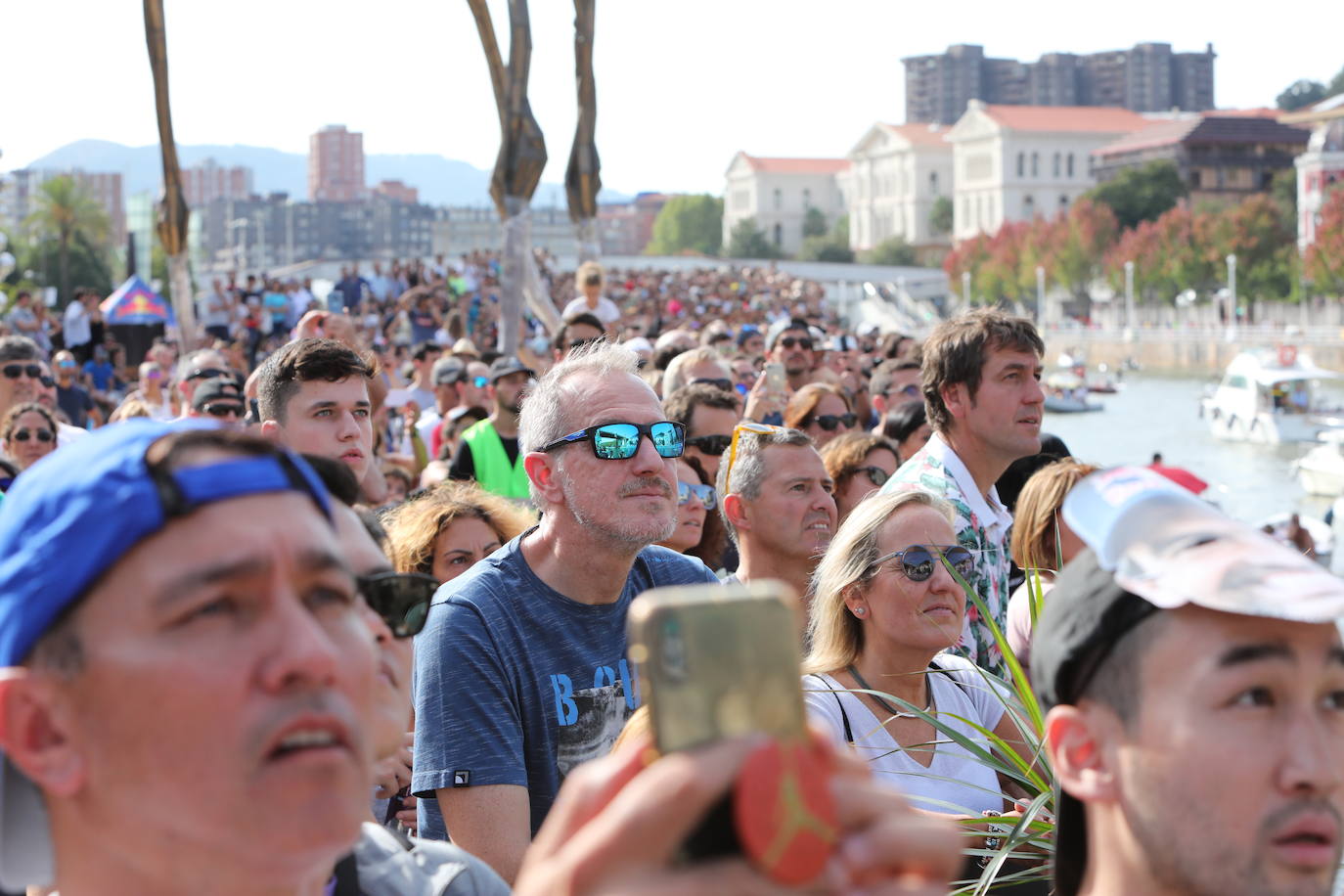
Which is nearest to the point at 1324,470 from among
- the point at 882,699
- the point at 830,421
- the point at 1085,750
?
the point at 830,421

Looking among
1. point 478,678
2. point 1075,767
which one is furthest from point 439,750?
point 1075,767

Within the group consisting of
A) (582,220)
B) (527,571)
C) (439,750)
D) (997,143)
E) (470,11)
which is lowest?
(439,750)

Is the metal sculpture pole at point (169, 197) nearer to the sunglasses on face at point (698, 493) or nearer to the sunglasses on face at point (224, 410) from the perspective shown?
the sunglasses on face at point (224, 410)

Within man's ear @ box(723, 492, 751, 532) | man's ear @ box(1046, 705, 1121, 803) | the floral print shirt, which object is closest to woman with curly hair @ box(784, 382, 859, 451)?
the floral print shirt

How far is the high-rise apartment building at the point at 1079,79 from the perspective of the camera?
624 feet

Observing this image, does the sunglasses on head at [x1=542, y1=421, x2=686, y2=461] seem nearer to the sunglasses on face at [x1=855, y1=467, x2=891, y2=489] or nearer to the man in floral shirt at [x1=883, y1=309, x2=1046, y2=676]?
the man in floral shirt at [x1=883, y1=309, x2=1046, y2=676]

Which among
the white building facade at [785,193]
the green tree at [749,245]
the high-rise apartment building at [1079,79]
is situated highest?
the high-rise apartment building at [1079,79]

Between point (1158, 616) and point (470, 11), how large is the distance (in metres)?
11.2

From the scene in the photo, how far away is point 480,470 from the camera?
7156 millimetres

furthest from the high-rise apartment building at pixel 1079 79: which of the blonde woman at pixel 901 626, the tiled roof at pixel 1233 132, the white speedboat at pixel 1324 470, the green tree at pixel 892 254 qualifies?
the blonde woman at pixel 901 626

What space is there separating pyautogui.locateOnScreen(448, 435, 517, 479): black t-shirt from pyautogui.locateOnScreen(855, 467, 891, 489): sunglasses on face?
5.90 feet

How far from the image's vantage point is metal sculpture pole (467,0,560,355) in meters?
12.3

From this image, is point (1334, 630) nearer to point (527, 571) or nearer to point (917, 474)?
point (527, 571)

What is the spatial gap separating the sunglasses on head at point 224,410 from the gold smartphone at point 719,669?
17.7 feet
